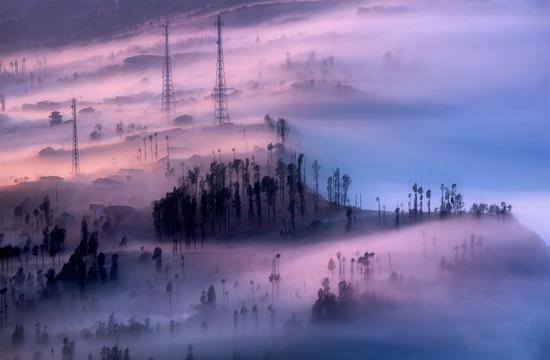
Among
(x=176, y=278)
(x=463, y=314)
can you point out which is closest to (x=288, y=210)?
(x=176, y=278)

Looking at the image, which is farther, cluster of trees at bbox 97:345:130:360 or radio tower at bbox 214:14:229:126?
radio tower at bbox 214:14:229:126

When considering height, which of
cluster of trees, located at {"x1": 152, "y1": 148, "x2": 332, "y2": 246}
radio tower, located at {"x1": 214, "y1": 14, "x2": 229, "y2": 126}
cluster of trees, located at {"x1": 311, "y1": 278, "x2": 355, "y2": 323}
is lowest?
cluster of trees, located at {"x1": 311, "y1": 278, "x2": 355, "y2": 323}

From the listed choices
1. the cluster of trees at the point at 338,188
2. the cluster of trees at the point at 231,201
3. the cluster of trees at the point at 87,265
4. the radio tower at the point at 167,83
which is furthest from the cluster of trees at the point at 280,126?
the cluster of trees at the point at 87,265

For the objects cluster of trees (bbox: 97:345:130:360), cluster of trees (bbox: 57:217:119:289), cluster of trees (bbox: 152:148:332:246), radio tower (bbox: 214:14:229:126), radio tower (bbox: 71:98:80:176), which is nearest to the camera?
cluster of trees (bbox: 97:345:130:360)

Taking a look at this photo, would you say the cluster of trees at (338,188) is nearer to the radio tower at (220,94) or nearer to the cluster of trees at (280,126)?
the cluster of trees at (280,126)

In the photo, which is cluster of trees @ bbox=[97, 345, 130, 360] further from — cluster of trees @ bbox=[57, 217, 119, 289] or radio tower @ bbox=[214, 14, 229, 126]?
radio tower @ bbox=[214, 14, 229, 126]

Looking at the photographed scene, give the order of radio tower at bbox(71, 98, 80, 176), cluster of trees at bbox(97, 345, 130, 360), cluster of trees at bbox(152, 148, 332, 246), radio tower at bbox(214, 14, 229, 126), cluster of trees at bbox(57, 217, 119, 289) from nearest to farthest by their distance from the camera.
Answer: cluster of trees at bbox(97, 345, 130, 360), cluster of trees at bbox(57, 217, 119, 289), cluster of trees at bbox(152, 148, 332, 246), radio tower at bbox(71, 98, 80, 176), radio tower at bbox(214, 14, 229, 126)

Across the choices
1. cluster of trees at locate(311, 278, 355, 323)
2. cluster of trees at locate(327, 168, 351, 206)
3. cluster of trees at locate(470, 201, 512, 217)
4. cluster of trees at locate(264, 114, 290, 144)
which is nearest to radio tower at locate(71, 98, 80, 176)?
cluster of trees at locate(264, 114, 290, 144)
